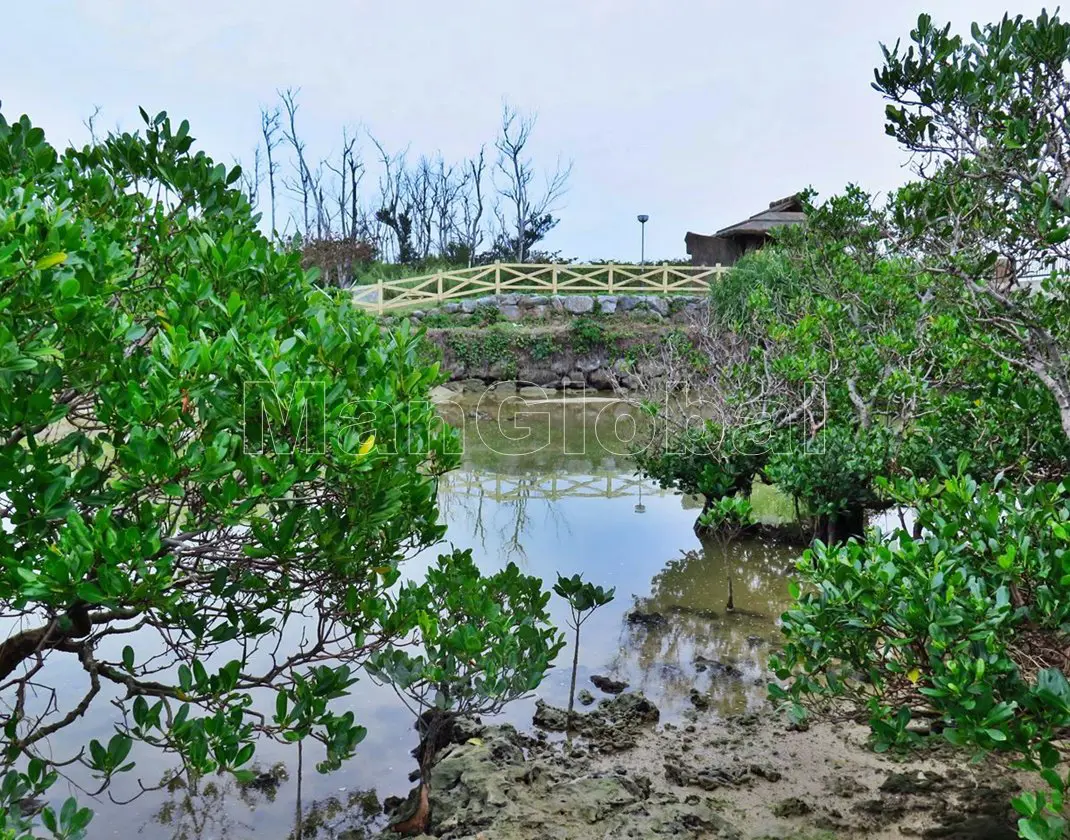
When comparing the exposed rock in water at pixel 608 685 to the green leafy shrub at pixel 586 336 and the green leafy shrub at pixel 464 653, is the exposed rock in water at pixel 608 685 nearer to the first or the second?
the green leafy shrub at pixel 464 653

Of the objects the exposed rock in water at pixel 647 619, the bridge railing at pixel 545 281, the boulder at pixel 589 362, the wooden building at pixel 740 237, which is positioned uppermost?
the wooden building at pixel 740 237

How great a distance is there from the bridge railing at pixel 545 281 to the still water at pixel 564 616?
1083cm

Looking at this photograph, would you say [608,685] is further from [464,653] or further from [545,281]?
[545,281]

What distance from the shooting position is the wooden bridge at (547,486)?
11656mm

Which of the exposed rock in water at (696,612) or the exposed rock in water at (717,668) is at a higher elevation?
the exposed rock in water at (696,612)

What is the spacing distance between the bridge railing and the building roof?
183cm

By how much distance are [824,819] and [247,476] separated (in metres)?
3.39

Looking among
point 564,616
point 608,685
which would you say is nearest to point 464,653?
point 608,685

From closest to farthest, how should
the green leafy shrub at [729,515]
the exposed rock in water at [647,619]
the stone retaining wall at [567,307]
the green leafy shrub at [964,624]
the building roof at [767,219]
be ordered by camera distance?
the green leafy shrub at [964,624] < the exposed rock in water at [647,619] < the green leafy shrub at [729,515] < the stone retaining wall at [567,307] < the building roof at [767,219]

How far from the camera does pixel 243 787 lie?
4.70m

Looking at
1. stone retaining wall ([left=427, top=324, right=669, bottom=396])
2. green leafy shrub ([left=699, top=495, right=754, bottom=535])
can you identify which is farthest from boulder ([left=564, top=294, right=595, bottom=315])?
green leafy shrub ([left=699, top=495, right=754, bottom=535])

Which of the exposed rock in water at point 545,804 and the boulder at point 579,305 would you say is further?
the boulder at point 579,305

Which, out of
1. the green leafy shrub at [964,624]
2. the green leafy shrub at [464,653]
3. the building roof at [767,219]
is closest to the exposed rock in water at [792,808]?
the green leafy shrub at [964,624]

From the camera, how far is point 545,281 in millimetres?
26156
